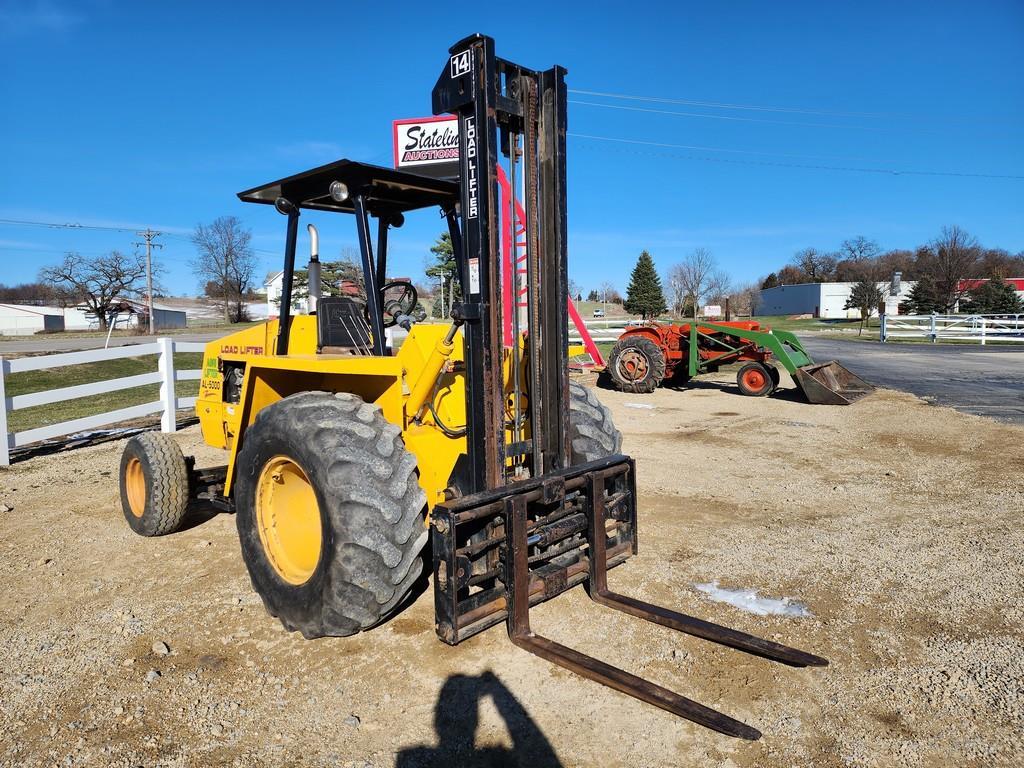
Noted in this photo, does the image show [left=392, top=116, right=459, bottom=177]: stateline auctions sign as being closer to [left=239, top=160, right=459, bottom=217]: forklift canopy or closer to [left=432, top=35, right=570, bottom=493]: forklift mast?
[left=239, top=160, right=459, bottom=217]: forklift canopy

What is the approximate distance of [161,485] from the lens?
5.43 meters

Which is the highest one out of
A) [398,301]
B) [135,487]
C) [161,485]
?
[398,301]

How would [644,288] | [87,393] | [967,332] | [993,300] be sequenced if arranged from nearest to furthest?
[87,393] → [967,332] → [993,300] → [644,288]

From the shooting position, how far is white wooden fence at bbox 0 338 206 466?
8.48 metres

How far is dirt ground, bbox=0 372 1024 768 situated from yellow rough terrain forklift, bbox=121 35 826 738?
194 millimetres

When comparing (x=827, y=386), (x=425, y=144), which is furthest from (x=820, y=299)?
(x=827, y=386)

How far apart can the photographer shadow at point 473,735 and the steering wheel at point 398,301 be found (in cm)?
247

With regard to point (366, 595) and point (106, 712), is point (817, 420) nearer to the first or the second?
point (366, 595)

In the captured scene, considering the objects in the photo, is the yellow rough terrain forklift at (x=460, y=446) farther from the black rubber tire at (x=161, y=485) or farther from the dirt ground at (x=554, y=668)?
the black rubber tire at (x=161, y=485)

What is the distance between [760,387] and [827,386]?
Result: 154 cm

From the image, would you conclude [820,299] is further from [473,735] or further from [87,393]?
[473,735]

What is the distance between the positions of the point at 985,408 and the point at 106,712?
524 inches

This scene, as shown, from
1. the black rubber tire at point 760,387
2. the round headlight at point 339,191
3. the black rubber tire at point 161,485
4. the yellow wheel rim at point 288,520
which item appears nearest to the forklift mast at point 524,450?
the round headlight at point 339,191

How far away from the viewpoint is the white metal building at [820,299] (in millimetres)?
70688
